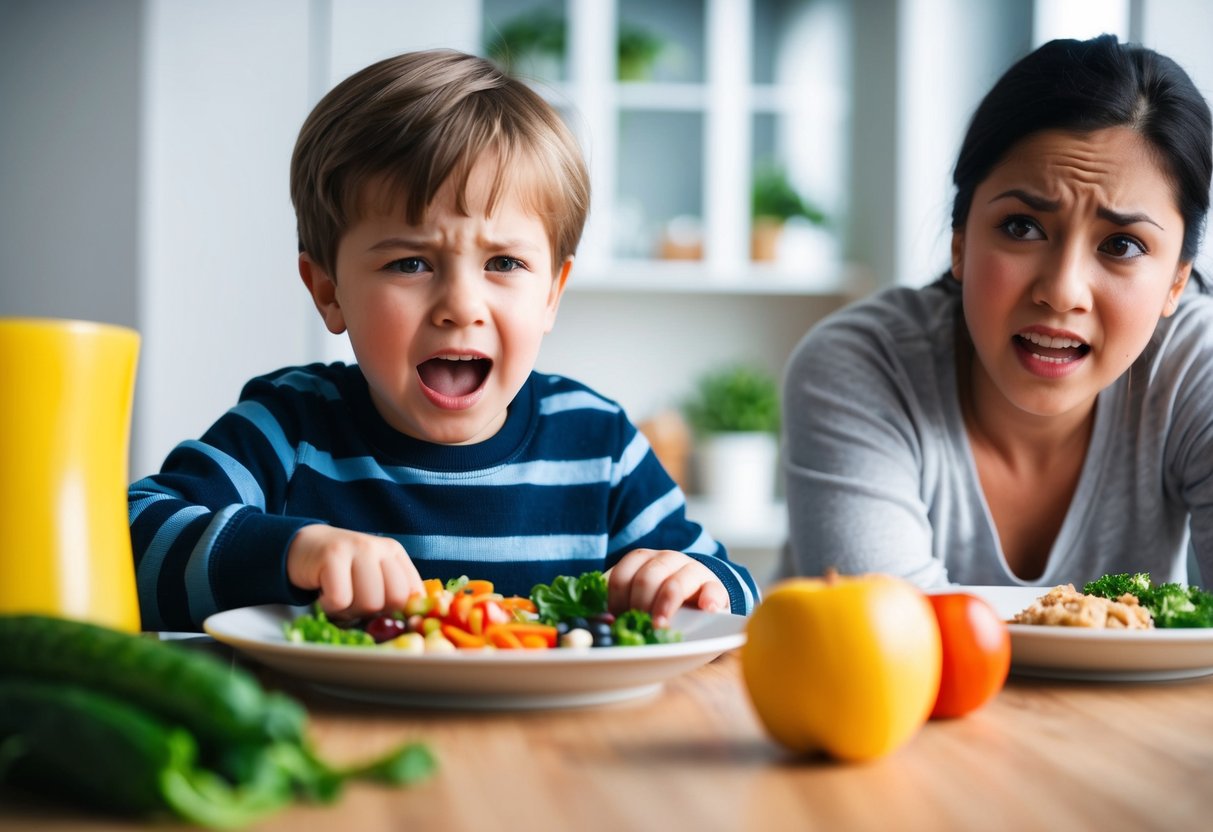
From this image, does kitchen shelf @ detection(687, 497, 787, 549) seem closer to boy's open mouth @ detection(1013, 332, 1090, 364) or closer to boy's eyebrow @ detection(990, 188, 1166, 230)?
boy's open mouth @ detection(1013, 332, 1090, 364)

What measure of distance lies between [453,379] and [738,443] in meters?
3.14

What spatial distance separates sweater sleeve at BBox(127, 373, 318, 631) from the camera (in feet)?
3.25

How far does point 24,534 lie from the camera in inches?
30.1

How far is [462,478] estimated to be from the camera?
1.40m

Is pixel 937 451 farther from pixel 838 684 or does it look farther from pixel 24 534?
pixel 24 534

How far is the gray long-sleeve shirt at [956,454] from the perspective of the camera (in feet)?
5.46

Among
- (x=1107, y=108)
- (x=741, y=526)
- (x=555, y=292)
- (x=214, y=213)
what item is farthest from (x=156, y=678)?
(x=741, y=526)

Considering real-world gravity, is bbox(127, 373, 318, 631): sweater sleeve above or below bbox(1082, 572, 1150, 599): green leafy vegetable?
above

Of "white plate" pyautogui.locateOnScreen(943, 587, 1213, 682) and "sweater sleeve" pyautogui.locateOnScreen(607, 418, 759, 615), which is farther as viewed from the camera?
"sweater sleeve" pyautogui.locateOnScreen(607, 418, 759, 615)

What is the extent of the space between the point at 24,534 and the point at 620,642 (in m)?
0.40

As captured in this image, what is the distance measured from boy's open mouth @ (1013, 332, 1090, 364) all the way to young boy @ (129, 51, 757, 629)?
51 centimetres

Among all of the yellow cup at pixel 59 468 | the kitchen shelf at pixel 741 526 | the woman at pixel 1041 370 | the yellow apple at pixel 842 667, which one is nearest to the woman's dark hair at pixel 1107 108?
the woman at pixel 1041 370

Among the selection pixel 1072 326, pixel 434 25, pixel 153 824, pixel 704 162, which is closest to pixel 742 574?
pixel 1072 326

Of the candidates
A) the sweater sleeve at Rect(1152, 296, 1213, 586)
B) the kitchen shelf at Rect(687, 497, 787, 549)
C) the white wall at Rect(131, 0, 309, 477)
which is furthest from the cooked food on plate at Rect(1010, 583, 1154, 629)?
the kitchen shelf at Rect(687, 497, 787, 549)
